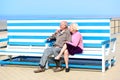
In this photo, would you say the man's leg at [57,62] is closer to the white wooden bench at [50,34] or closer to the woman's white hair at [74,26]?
the white wooden bench at [50,34]

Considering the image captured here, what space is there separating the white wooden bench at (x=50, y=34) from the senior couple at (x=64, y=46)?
160 millimetres

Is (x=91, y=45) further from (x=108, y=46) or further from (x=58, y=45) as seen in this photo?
(x=58, y=45)

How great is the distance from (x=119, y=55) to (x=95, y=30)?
195cm

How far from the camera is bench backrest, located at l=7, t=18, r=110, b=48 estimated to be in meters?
7.49

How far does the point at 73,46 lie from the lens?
7105 mm

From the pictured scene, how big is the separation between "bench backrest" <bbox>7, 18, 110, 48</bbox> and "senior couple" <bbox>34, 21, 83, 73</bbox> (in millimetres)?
379

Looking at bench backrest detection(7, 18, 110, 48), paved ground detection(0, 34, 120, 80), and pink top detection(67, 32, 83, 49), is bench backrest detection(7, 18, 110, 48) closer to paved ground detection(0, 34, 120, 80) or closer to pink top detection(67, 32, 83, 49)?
pink top detection(67, 32, 83, 49)

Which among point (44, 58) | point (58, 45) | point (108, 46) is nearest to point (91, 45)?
point (108, 46)

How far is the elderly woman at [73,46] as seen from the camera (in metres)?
7.01

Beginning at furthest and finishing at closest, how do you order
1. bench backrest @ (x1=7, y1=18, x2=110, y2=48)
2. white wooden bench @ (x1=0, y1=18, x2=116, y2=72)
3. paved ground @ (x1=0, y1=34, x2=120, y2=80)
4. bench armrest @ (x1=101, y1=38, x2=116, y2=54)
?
bench backrest @ (x1=7, y1=18, x2=110, y2=48), white wooden bench @ (x1=0, y1=18, x2=116, y2=72), bench armrest @ (x1=101, y1=38, x2=116, y2=54), paved ground @ (x1=0, y1=34, x2=120, y2=80)

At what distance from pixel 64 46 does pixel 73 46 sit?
0.19 meters

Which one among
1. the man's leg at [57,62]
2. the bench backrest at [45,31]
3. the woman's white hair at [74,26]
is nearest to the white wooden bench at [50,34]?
the bench backrest at [45,31]

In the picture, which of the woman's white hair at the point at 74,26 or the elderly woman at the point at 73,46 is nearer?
the elderly woman at the point at 73,46

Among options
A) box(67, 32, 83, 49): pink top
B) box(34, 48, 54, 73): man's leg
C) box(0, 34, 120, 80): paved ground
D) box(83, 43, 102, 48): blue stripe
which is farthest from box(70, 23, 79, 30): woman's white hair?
box(0, 34, 120, 80): paved ground
